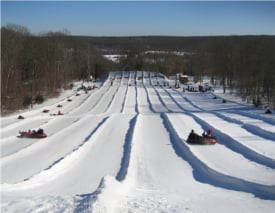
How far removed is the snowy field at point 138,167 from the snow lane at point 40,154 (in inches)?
1.3

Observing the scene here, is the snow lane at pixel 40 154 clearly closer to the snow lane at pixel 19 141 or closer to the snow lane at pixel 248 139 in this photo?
the snow lane at pixel 19 141

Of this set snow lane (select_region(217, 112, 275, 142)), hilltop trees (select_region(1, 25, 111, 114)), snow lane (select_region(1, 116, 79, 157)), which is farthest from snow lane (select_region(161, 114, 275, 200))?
hilltop trees (select_region(1, 25, 111, 114))

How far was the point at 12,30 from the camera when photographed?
4772cm

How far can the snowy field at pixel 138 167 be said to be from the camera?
8844mm

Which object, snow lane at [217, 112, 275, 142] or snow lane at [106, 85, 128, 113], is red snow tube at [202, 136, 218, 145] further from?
snow lane at [106, 85, 128, 113]

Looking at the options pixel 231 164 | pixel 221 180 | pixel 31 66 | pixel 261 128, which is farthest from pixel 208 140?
pixel 31 66

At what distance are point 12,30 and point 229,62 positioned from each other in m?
29.8

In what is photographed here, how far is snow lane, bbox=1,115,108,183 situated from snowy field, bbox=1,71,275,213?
0.11 ft

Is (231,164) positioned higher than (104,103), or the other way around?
(231,164)

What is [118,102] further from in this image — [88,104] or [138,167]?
[138,167]

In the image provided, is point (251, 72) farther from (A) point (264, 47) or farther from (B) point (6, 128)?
(B) point (6, 128)

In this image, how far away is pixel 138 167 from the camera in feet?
43.8

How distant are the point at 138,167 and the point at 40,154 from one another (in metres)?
4.57

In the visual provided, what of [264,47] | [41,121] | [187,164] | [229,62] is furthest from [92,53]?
[187,164]
